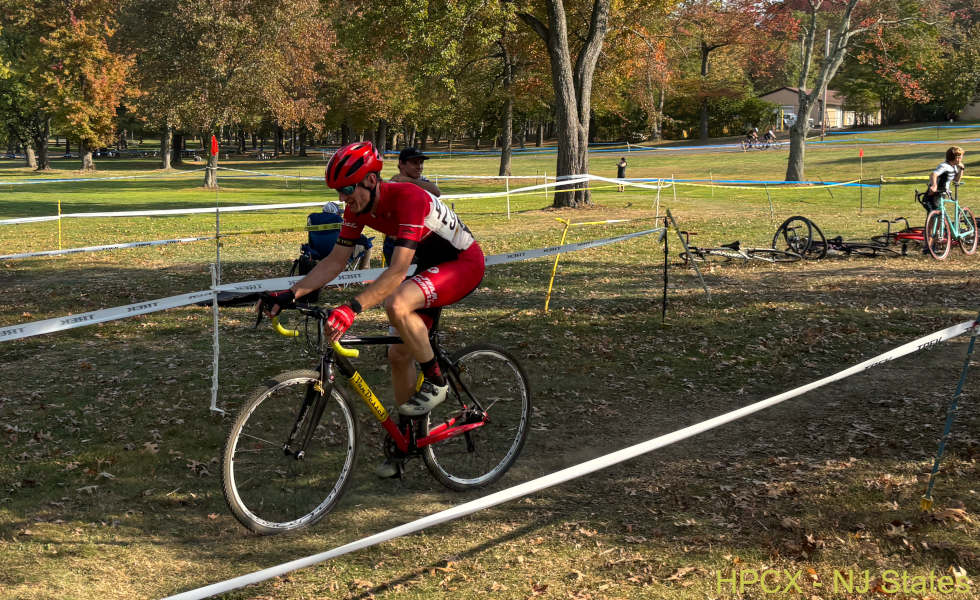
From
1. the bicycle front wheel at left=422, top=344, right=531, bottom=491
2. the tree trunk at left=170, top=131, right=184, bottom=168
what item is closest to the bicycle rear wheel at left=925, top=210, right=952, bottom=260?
the bicycle front wheel at left=422, top=344, right=531, bottom=491

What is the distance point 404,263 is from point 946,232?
557 inches

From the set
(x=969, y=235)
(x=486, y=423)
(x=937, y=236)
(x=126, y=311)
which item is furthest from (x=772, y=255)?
(x=126, y=311)

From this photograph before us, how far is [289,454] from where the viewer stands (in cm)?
466

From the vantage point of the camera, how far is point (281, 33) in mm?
41531

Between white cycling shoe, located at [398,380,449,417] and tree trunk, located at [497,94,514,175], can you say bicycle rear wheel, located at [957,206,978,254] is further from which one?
tree trunk, located at [497,94,514,175]

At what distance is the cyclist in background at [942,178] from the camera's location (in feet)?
49.2

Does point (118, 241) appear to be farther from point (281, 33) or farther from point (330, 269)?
point (281, 33)

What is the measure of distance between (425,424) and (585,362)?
3.89 m

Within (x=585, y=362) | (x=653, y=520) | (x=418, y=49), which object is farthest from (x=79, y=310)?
(x=418, y=49)

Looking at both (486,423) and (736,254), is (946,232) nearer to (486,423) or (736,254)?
(736,254)

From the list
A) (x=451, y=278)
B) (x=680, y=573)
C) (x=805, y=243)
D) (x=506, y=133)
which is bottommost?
(x=680, y=573)

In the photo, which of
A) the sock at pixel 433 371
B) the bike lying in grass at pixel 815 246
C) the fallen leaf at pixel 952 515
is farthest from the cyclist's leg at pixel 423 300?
the bike lying in grass at pixel 815 246

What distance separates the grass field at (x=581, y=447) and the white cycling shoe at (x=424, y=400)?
661 mm

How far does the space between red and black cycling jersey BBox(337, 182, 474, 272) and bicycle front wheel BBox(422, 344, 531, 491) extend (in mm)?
670
